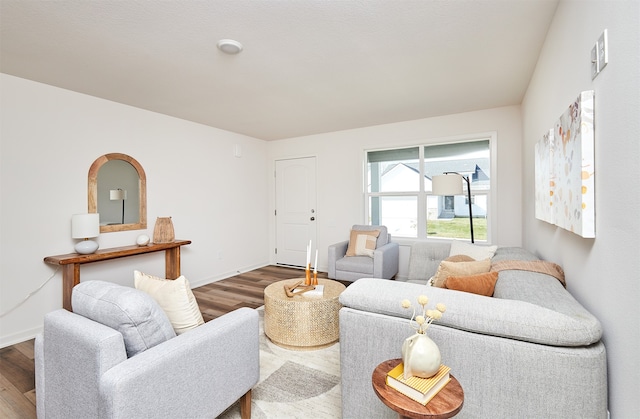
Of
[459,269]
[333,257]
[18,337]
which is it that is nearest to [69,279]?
[18,337]

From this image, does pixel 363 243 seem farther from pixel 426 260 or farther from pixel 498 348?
pixel 498 348

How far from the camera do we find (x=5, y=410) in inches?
69.2

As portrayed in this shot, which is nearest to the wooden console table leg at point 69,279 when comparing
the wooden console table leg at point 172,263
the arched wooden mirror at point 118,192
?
the arched wooden mirror at point 118,192

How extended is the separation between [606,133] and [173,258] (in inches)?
159

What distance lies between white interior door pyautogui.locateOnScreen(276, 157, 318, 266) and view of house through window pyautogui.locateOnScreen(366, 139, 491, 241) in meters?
1.08

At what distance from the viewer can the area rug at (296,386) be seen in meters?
1.70

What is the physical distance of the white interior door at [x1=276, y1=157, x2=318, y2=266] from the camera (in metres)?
5.24

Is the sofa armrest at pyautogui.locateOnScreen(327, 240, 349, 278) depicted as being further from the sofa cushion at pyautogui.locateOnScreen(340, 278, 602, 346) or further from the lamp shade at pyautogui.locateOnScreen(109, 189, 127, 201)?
the lamp shade at pyautogui.locateOnScreen(109, 189, 127, 201)

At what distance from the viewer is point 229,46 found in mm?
2184

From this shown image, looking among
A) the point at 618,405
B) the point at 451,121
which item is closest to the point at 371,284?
the point at 618,405

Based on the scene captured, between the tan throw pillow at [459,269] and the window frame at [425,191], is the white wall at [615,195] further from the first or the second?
the window frame at [425,191]

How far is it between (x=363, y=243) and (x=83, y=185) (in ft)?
10.9

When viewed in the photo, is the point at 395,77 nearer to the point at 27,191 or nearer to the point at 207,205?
the point at 207,205

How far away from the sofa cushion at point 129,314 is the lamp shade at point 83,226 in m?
1.94
